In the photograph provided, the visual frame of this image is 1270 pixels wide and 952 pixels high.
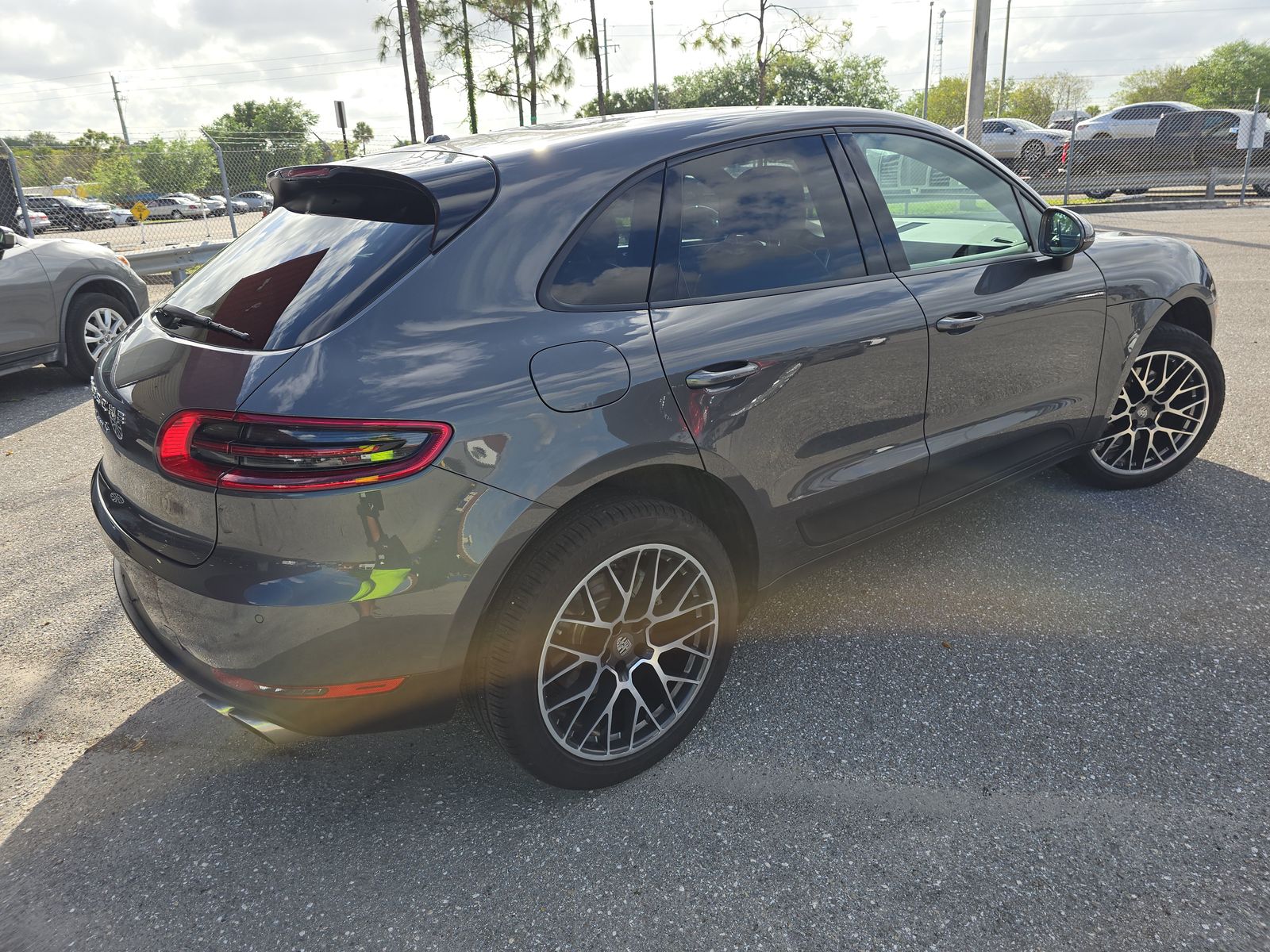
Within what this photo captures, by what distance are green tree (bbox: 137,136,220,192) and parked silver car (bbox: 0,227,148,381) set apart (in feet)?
35.9

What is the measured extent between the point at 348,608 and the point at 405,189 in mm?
1055

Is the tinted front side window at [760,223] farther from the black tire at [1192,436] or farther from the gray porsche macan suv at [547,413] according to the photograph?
the black tire at [1192,436]

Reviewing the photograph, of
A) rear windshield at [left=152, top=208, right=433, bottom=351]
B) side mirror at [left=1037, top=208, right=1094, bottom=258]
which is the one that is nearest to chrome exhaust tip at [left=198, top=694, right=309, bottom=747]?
rear windshield at [left=152, top=208, right=433, bottom=351]

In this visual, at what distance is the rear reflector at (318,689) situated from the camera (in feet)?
6.40

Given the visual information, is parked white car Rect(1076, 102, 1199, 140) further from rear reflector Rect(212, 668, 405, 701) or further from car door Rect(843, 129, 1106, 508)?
rear reflector Rect(212, 668, 405, 701)

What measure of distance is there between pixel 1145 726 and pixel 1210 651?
1.85 ft

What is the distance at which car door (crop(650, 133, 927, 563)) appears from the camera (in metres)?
2.32

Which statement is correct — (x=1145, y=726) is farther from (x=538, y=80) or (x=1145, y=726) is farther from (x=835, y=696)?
(x=538, y=80)

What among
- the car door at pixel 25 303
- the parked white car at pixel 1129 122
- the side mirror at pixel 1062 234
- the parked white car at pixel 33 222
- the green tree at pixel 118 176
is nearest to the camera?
the side mirror at pixel 1062 234

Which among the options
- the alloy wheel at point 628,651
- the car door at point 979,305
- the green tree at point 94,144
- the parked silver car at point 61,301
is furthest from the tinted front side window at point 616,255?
the green tree at point 94,144

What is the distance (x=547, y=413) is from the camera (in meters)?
2.01

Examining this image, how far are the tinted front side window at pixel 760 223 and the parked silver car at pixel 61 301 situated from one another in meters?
5.42

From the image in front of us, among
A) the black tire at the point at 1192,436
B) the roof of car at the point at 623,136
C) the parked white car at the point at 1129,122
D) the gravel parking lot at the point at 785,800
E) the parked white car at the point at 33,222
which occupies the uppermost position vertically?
the parked white car at the point at 1129,122

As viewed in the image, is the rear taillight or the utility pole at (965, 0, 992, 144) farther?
the utility pole at (965, 0, 992, 144)
